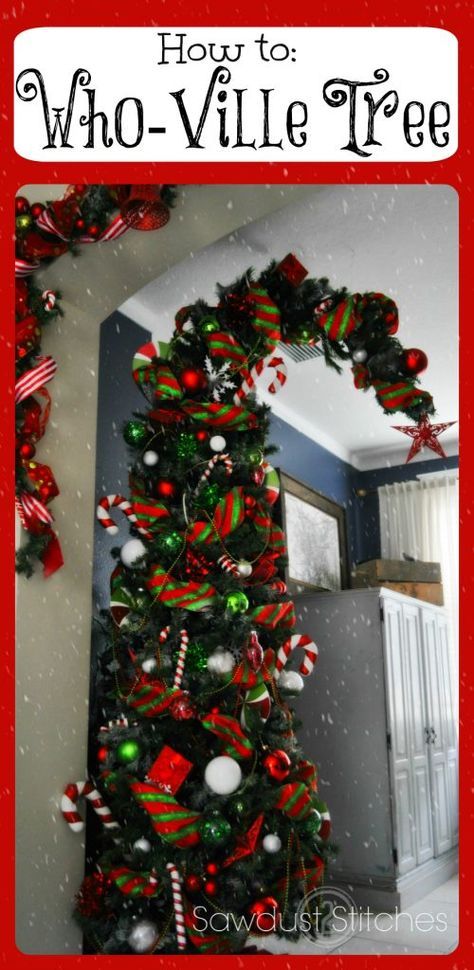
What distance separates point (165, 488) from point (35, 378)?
21.5 inches

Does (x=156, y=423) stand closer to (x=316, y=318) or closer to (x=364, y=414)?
(x=316, y=318)

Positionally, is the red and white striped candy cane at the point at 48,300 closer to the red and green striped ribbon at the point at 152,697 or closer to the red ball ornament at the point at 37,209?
the red ball ornament at the point at 37,209

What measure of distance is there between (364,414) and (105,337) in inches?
95.8

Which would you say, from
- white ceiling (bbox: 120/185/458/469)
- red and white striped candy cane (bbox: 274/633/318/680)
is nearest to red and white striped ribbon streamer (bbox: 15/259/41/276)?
white ceiling (bbox: 120/185/458/469)

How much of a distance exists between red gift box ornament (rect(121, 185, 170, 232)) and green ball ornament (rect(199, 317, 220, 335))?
1.15 ft

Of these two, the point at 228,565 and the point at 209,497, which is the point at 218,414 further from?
the point at 228,565

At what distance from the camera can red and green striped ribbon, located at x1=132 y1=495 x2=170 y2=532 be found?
2.51 metres

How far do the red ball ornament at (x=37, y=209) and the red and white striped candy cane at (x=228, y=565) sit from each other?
1245 millimetres

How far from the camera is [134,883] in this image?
2.24 metres

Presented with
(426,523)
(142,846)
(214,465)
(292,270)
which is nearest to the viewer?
(142,846)

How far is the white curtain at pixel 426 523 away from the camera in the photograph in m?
5.83

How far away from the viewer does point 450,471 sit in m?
6.06

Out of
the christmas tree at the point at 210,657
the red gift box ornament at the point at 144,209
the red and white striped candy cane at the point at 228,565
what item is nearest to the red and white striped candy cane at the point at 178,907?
the christmas tree at the point at 210,657

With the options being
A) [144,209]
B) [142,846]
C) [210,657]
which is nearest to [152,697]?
[210,657]
